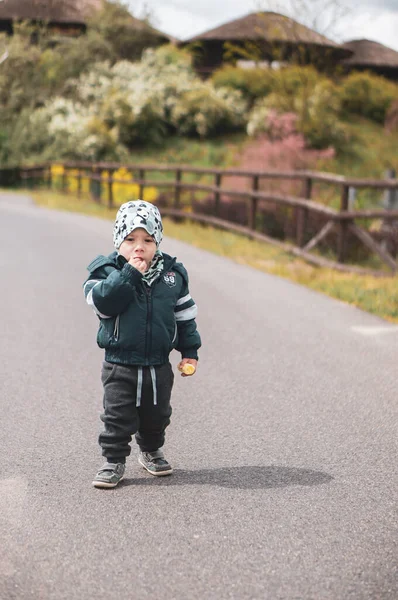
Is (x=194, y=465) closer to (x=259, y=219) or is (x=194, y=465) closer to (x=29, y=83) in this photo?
(x=259, y=219)

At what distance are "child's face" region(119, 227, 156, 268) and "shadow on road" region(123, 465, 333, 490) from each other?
101 cm

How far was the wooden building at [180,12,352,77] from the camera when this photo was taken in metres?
33.7

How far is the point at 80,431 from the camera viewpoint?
4777 millimetres

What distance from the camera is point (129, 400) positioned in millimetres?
3945

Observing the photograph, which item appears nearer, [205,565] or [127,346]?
[205,565]

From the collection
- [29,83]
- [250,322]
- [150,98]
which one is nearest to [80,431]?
[250,322]

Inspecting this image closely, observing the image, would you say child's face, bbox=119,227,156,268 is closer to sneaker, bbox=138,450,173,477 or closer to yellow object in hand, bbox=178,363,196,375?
yellow object in hand, bbox=178,363,196,375

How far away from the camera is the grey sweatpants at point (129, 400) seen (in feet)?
12.9

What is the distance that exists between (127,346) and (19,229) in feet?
42.0

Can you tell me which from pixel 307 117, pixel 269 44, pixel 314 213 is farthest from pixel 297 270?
pixel 269 44

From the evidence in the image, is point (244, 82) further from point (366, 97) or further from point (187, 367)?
point (187, 367)

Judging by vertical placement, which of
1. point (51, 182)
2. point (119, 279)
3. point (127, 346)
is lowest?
point (51, 182)

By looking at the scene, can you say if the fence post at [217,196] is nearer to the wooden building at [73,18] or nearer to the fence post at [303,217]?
the fence post at [303,217]

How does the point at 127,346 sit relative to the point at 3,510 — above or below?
above
